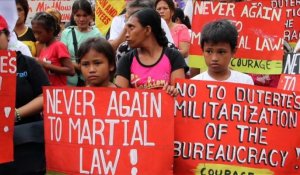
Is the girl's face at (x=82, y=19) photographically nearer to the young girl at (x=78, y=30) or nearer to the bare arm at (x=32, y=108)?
the young girl at (x=78, y=30)

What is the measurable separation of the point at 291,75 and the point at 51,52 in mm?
2962

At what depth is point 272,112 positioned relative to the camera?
4496 mm

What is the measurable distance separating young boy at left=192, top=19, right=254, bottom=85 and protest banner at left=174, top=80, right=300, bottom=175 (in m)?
0.47

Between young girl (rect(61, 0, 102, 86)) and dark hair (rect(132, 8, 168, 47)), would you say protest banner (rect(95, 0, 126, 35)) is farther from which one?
dark hair (rect(132, 8, 168, 47))

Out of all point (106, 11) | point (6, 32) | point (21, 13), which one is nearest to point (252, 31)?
point (21, 13)

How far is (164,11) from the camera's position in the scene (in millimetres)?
8414

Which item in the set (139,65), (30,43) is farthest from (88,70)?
(30,43)

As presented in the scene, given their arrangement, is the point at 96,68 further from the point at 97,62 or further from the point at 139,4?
the point at 139,4

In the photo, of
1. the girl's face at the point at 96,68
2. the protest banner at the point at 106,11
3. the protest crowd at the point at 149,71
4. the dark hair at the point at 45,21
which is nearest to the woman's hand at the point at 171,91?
the protest crowd at the point at 149,71

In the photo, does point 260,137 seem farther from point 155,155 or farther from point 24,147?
point 24,147

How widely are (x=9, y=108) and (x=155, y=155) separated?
0.84 meters

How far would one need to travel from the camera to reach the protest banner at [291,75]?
17.0 ft

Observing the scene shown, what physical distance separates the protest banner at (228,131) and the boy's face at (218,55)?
470mm

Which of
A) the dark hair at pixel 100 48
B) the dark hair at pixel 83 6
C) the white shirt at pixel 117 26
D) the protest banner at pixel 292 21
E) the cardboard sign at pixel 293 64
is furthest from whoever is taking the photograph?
the protest banner at pixel 292 21
